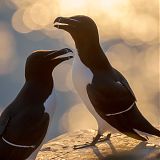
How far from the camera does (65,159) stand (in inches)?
265

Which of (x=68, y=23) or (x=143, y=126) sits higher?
(x=68, y=23)

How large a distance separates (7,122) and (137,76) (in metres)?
11.3

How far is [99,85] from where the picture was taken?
6648 millimetres

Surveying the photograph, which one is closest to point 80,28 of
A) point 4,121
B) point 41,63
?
point 41,63

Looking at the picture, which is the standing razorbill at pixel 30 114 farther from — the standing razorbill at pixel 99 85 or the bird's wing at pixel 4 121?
the standing razorbill at pixel 99 85

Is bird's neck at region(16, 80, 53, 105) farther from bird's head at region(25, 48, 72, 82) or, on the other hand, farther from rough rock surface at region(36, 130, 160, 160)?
rough rock surface at region(36, 130, 160, 160)

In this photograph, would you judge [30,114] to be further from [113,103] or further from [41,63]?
[113,103]

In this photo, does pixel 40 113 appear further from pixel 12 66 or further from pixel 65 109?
pixel 12 66

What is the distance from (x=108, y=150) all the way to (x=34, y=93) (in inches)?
44.9

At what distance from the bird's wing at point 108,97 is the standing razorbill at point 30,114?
540mm

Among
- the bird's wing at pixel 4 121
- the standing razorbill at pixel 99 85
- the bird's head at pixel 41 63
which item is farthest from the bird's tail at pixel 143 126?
the bird's wing at pixel 4 121

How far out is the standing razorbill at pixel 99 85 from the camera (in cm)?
663

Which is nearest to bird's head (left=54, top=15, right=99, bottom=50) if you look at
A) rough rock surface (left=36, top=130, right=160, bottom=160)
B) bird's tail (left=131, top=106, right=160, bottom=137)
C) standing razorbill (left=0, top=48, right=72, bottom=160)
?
standing razorbill (left=0, top=48, right=72, bottom=160)

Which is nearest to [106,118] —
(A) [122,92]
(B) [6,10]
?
(A) [122,92]
